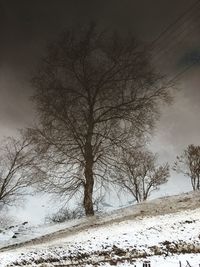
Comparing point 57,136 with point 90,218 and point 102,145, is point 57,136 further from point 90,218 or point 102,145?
point 90,218

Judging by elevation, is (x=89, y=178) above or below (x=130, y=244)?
above

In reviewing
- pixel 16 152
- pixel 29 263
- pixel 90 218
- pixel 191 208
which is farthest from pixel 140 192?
pixel 29 263

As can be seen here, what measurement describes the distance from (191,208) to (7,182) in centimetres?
1472

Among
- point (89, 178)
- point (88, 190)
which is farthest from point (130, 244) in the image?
point (89, 178)

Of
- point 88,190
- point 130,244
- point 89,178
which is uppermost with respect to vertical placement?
point 89,178

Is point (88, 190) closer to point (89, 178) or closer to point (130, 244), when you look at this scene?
Result: point (89, 178)

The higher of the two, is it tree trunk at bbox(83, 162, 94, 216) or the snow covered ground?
tree trunk at bbox(83, 162, 94, 216)

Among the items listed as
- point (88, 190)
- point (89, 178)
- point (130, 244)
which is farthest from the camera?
point (89, 178)

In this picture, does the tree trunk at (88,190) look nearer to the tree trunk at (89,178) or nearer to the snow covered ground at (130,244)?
the tree trunk at (89,178)

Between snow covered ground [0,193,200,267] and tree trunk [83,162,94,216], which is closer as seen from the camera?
snow covered ground [0,193,200,267]

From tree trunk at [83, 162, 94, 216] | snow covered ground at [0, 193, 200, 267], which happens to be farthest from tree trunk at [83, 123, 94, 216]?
snow covered ground at [0, 193, 200, 267]

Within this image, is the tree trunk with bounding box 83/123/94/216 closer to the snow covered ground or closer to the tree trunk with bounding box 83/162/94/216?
the tree trunk with bounding box 83/162/94/216

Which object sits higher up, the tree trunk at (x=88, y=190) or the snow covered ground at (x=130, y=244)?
the tree trunk at (x=88, y=190)

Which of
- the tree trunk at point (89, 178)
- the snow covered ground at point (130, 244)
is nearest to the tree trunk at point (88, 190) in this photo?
the tree trunk at point (89, 178)
